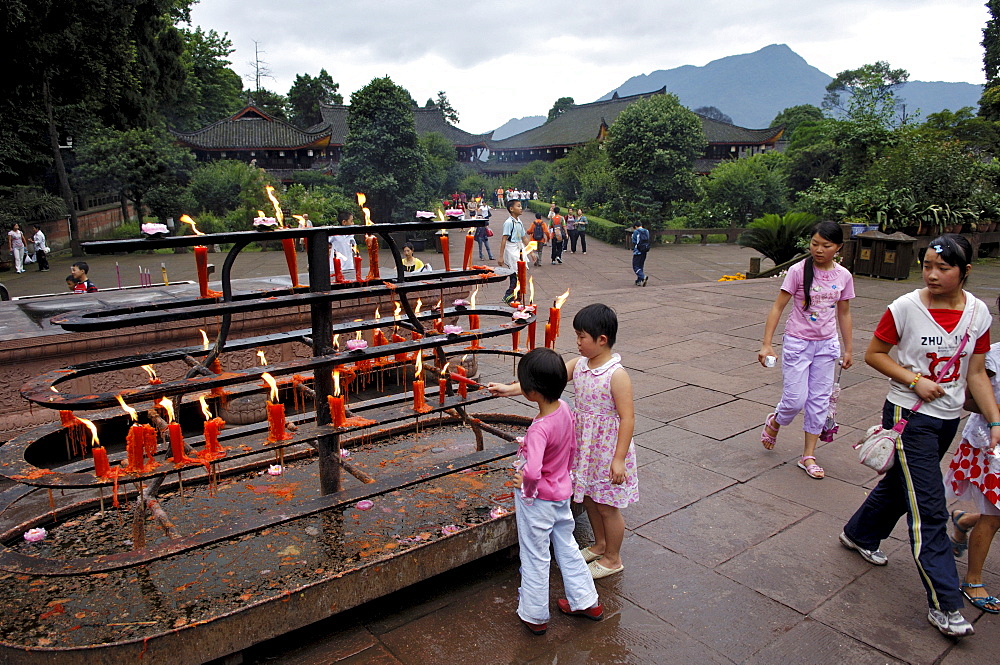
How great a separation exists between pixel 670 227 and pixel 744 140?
1749 centimetres

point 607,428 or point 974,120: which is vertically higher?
point 974,120

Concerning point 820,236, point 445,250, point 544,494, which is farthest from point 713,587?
point 445,250

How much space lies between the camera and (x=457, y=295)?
24.1 ft

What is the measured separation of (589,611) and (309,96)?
51.6 metres

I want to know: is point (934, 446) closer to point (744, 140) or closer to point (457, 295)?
point (457, 295)

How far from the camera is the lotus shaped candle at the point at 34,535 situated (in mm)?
3184

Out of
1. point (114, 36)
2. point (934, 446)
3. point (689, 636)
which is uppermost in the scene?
point (114, 36)

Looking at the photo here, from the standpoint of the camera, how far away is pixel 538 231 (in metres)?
16.1

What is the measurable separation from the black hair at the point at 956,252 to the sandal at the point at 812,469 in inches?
70.7

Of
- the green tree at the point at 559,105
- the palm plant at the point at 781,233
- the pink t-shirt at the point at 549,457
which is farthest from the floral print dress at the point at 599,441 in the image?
the green tree at the point at 559,105

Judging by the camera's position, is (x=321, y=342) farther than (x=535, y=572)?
Yes

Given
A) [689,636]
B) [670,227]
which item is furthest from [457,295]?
[670,227]

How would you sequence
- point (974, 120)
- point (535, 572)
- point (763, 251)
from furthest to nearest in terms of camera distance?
1. point (974, 120)
2. point (763, 251)
3. point (535, 572)

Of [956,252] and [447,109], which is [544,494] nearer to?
[956,252]
